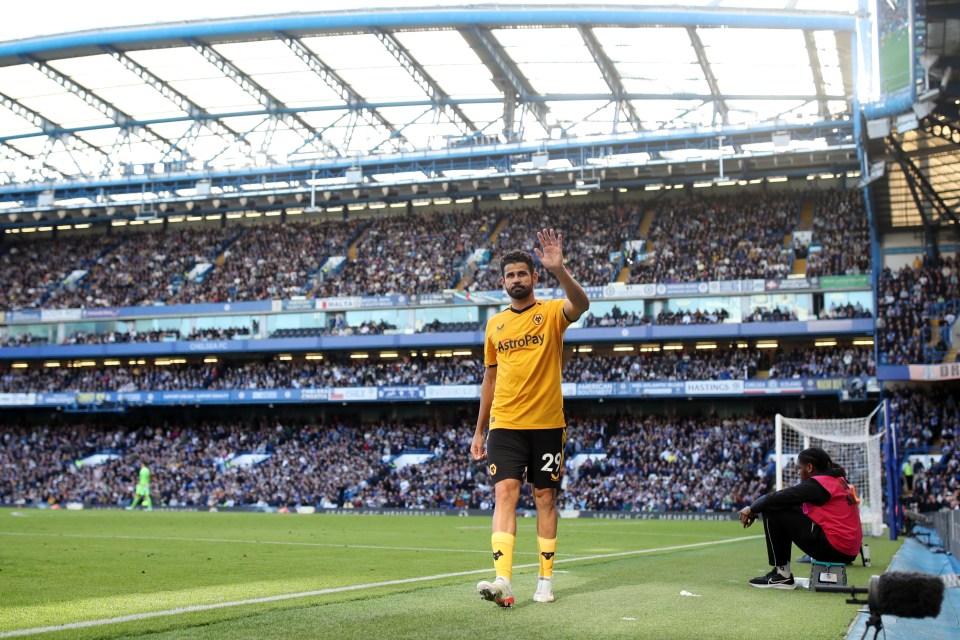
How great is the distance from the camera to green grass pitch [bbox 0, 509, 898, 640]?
5.30 meters

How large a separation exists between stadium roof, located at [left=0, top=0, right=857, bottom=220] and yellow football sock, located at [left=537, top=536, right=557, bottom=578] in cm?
3164

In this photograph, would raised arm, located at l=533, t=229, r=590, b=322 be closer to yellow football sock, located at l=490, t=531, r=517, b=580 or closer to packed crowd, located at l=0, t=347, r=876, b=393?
yellow football sock, located at l=490, t=531, r=517, b=580

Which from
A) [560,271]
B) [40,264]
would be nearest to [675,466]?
[560,271]

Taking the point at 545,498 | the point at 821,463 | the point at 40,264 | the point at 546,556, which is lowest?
the point at 546,556

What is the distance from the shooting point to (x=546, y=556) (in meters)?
6.80

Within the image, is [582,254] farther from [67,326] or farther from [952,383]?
[67,326]

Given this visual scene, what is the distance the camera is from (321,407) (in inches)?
2076

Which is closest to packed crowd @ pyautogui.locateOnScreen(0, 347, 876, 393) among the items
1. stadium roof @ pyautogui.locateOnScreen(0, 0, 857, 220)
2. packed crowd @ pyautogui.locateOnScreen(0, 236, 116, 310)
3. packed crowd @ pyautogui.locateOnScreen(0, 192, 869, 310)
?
packed crowd @ pyautogui.locateOnScreen(0, 192, 869, 310)

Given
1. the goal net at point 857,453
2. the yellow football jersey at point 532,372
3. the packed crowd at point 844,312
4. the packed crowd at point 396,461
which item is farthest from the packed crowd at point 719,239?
the yellow football jersey at point 532,372

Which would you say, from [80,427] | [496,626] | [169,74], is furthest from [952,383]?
[80,427]

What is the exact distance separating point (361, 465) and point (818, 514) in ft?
127

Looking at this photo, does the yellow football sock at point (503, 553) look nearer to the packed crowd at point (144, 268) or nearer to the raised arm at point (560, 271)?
the raised arm at point (560, 271)

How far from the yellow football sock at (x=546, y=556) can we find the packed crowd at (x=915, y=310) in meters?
34.1

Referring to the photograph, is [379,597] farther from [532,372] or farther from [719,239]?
[719,239]
